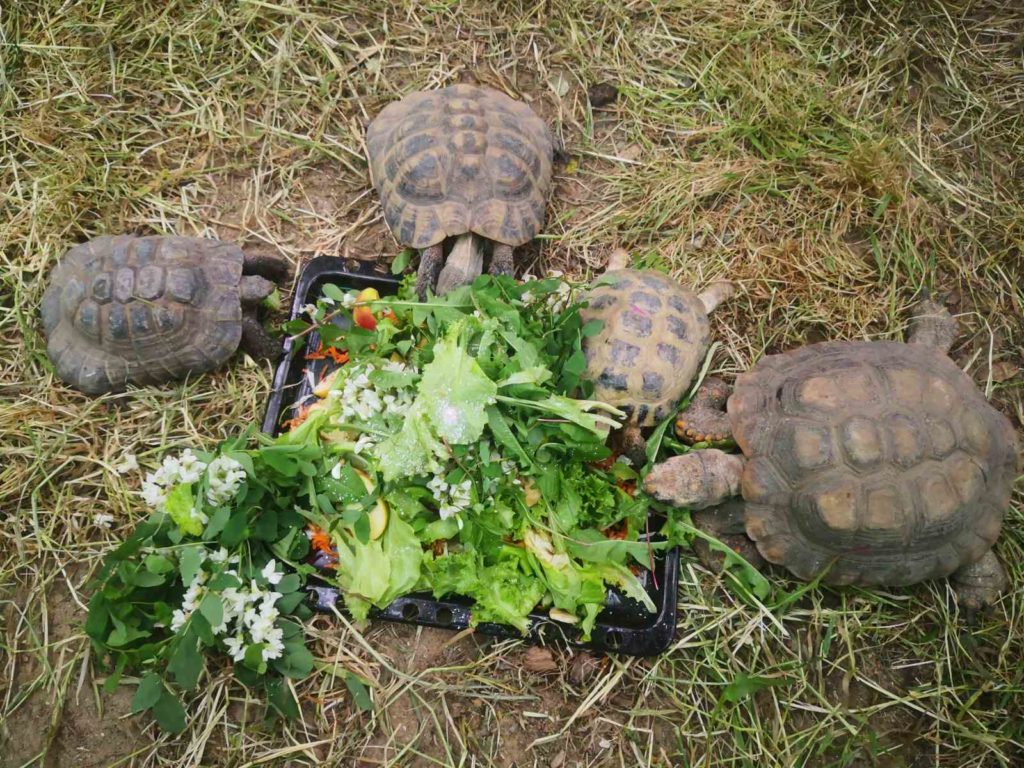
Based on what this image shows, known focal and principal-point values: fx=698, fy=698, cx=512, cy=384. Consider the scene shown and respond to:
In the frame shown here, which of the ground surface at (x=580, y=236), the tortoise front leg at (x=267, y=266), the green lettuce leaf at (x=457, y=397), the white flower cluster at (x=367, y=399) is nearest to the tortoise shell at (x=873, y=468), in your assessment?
the ground surface at (x=580, y=236)

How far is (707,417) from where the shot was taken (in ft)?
9.52

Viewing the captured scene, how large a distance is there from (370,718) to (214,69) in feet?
10.3

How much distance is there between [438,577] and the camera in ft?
8.60

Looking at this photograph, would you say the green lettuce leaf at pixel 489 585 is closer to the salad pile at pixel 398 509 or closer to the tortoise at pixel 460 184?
the salad pile at pixel 398 509

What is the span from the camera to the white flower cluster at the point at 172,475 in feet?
7.99

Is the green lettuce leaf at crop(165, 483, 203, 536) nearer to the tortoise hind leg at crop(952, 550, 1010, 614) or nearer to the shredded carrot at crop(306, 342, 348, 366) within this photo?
the shredded carrot at crop(306, 342, 348, 366)

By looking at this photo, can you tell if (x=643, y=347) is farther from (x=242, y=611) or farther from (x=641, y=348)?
(x=242, y=611)

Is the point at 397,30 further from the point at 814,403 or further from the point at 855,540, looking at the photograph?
the point at 855,540

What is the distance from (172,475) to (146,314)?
89cm

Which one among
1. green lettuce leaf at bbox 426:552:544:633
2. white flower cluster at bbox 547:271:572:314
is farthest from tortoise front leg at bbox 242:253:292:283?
green lettuce leaf at bbox 426:552:544:633

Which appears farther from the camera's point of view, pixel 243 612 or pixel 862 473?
pixel 862 473

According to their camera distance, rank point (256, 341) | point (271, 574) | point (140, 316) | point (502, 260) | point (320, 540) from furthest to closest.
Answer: point (502, 260) < point (256, 341) < point (140, 316) < point (320, 540) < point (271, 574)

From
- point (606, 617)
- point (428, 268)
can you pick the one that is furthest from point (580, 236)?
point (606, 617)

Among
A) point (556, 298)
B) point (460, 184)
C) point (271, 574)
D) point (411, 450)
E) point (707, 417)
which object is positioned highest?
point (460, 184)
